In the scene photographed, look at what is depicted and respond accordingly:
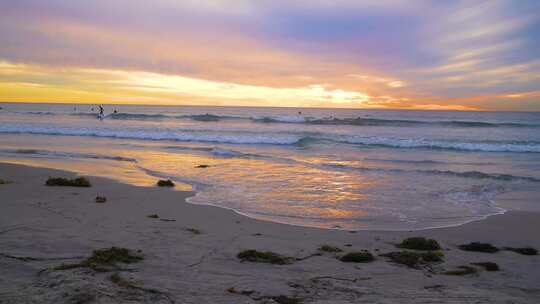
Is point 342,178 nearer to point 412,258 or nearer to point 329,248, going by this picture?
point 329,248

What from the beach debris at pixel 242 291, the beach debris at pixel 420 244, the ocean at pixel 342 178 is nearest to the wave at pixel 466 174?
the ocean at pixel 342 178

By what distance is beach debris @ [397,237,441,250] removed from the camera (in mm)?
6113

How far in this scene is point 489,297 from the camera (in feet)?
13.9

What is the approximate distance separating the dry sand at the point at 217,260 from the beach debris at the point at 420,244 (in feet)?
0.63

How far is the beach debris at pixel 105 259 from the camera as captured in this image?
455cm

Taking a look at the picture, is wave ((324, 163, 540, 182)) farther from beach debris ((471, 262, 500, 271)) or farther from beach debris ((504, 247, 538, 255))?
beach debris ((471, 262, 500, 271))

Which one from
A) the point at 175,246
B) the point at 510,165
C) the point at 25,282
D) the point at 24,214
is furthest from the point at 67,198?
the point at 510,165

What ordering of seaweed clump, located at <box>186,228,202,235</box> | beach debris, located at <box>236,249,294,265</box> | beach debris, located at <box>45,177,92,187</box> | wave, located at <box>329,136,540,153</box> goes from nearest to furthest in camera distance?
beach debris, located at <box>236,249,294,265</box> < seaweed clump, located at <box>186,228,202,235</box> < beach debris, located at <box>45,177,92,187</box> < wave, located at <box>329,136,540,153</box>

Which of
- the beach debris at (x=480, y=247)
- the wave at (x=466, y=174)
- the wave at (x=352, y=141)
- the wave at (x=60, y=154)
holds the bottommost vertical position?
the wave at (x=60, y=154)

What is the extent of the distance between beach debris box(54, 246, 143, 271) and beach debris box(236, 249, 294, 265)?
128cm

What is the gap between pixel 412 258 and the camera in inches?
215

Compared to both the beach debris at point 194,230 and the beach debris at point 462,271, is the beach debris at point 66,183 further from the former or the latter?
the beach debris at point 462,271

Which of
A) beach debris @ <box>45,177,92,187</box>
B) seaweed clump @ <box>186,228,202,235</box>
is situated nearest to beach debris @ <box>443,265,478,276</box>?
seaweed clump @ <box>186,228,202,235</box>

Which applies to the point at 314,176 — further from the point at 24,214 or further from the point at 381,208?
the point at 24,214
